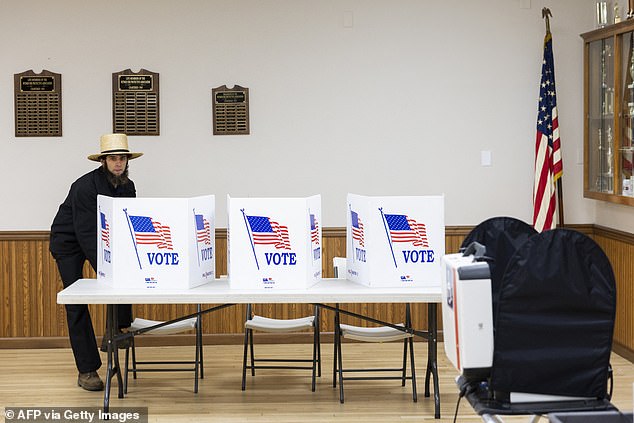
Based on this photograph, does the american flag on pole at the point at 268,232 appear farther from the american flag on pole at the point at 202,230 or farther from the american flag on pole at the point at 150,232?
the american flag on pole at the point at 150,232

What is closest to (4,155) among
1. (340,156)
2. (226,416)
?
(340,156)

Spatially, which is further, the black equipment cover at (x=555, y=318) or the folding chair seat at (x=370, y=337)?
the folding chair seat at (x=370, y=337)

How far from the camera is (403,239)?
523 centimetres

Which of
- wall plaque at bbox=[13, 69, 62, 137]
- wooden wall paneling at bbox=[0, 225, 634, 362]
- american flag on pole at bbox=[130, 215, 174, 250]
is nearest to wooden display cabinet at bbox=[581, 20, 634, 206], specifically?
wooden wall paneling at bbox=[0, 225, 634, 362]

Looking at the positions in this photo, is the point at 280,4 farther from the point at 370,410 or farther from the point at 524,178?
the point at 370,410

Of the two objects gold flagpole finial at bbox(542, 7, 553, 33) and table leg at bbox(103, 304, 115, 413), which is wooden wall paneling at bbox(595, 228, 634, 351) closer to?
gold flagpole finial at bbox(542, 7, 553, 33)

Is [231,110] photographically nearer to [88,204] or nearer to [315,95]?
[315,95]

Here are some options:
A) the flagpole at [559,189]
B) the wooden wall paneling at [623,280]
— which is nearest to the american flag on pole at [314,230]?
the wooden wall paneling at [623,280]

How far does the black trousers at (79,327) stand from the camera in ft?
19.7

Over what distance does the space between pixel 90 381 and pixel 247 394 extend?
3.24 ft

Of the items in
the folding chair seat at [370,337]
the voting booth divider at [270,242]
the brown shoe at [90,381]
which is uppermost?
the voting booth divider at [270,242]

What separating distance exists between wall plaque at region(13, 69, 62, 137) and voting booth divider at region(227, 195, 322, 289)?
265 cm

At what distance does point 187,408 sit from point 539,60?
3818 millimetres

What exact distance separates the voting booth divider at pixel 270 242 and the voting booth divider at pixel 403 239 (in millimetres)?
338
